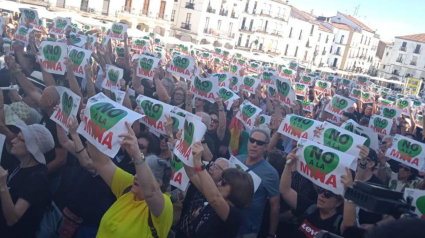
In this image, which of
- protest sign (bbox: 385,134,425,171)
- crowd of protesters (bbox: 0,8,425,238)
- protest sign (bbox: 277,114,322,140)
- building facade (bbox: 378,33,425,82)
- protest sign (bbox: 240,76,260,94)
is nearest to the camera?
crowd of protesters (bbox: 0,8,425,238)

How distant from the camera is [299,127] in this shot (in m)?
5.73

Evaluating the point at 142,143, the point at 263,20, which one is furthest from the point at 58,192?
the point at 263,20

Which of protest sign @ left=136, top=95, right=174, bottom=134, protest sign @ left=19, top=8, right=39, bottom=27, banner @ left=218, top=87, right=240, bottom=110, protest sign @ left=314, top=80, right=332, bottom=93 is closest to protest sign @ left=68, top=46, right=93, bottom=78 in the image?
protest sign @ left=136, top=95, right=174, bottom=134

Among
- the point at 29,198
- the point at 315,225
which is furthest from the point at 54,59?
the point at 315,225

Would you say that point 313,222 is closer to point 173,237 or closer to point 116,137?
point 173,237

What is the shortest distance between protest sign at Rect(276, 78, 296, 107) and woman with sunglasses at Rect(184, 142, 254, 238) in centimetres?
502

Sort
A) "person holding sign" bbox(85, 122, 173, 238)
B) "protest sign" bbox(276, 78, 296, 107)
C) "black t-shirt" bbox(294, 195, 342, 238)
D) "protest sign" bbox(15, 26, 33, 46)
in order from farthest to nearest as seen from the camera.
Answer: "protest sign" bbox(15, 26, 33, 46) < "protest sign" bbox(276, 78, 296, 107) < "black t-shirt" bbox(294, 195, 342, 238) < "person holding sign" bbox(85, 122, 173, 238)

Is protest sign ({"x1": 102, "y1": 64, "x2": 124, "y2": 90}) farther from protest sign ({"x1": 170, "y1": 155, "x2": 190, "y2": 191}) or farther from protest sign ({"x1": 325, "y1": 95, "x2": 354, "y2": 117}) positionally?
protest sign ({"x1": 325, "y1": 95, "x2": 354, "y2": 117})

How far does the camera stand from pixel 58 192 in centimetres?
416

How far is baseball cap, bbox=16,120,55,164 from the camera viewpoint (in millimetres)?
3553

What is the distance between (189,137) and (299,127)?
7.54 ft

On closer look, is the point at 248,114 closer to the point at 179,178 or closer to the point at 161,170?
the point at 179,178

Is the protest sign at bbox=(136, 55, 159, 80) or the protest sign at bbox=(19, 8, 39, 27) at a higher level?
the protest sign at bbox=(19, 8, 39, 27)

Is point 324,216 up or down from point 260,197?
up
